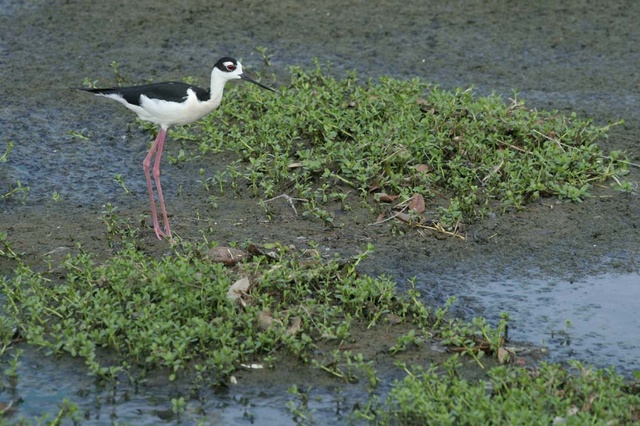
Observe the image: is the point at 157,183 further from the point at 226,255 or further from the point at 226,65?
the point at 226,255

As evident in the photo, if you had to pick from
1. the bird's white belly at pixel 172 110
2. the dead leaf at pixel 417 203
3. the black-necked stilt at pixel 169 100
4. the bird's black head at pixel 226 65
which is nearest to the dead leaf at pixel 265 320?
the black-necked stilt at pixel 169 100

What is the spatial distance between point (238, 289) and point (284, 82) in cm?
373

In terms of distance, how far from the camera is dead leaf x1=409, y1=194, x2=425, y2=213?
694 centimetres

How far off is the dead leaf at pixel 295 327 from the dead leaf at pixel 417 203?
1706 millimetres

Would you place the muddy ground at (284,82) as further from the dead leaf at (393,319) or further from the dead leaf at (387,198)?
the dead leaf at (393,319)

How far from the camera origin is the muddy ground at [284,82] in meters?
6.61

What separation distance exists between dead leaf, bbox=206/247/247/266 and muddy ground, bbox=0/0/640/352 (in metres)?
0.41

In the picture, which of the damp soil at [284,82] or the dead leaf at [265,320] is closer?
the dead leaf at [265,320]

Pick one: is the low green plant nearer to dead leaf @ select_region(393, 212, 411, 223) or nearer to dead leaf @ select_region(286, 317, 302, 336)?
dead leaf @ select_region(286, 317, 302, 336)

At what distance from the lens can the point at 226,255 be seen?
6137mm

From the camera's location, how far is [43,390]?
5016 mm

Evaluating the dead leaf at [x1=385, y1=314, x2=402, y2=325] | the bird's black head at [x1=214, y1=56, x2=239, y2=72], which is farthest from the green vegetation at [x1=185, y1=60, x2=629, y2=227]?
the dead leaf at [x1=385, y1=314, x2=402, y2=325]

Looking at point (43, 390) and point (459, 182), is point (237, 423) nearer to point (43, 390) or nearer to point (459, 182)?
point (43, 390)

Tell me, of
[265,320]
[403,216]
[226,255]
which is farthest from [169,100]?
[265,320]
